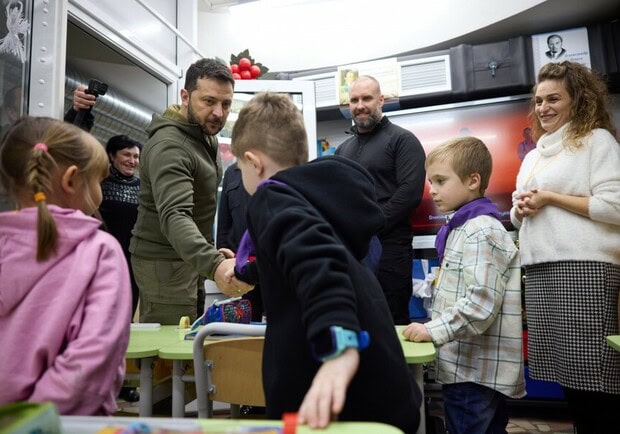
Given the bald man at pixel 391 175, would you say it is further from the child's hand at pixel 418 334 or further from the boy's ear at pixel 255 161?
the boy's ear at pixel 255 161

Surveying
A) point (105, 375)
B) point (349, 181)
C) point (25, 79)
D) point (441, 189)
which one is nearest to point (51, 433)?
point (105, 375)

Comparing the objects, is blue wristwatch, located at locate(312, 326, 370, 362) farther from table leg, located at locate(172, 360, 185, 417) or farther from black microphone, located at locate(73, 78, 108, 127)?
black microphone, located at locate(73, 78, 108, 127)

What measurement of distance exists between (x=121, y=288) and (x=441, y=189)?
1.17 m

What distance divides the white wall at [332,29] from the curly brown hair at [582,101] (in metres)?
1.91

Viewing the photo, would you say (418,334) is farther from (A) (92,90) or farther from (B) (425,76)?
(B) (425,76)

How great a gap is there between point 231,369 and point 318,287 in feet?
2.16

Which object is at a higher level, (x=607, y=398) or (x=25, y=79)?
(x=25, y=79)

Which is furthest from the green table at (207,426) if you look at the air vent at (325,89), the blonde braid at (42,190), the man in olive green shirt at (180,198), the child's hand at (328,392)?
the air vent at (325,89)

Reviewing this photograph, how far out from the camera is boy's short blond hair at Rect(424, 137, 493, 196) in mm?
1634

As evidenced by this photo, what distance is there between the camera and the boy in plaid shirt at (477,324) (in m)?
1.39

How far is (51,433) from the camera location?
0.49 metres

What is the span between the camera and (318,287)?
0.67 meters

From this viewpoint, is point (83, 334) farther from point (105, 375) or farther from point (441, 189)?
point (441, 189)

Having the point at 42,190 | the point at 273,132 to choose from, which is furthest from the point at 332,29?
the point at 42,190
